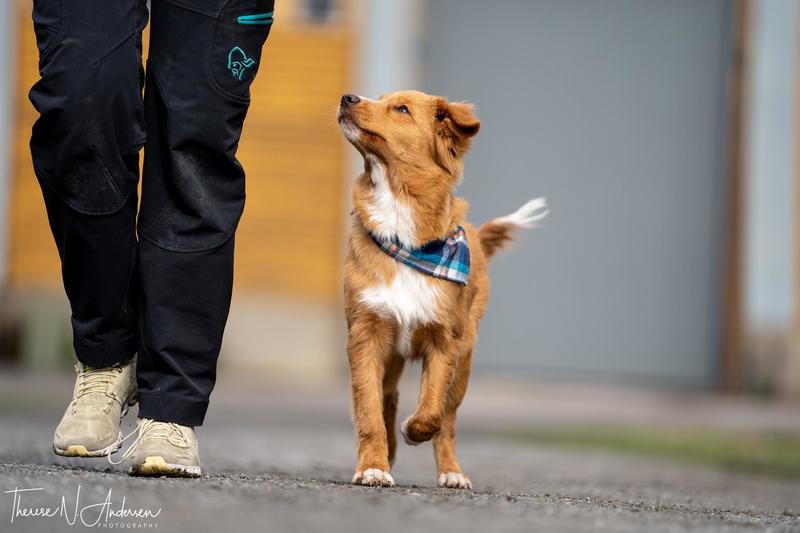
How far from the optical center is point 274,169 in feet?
34.9

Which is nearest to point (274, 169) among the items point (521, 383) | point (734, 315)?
point (521, 383)

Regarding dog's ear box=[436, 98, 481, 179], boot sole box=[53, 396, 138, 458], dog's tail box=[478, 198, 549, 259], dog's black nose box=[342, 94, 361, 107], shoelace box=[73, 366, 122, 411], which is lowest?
boot sole box=[53, 396, 138, 458]

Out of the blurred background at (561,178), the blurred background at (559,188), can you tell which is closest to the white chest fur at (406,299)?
the blurred background at (559,188)

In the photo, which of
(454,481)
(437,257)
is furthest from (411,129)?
(454,481)

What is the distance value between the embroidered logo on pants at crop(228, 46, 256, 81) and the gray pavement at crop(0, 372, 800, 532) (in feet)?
3.53

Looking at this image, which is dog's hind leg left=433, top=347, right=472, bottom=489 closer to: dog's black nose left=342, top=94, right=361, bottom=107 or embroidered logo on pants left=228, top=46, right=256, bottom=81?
dog's black nose left=342, top=94, right=361, bottom=107

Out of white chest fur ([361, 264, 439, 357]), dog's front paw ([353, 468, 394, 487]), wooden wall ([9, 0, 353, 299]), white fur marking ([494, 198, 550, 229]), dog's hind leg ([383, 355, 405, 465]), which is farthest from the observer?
wooden wall ([9, 0, 353, 299])

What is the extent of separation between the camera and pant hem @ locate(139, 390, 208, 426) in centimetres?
326

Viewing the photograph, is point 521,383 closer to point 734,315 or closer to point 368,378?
point 734,315

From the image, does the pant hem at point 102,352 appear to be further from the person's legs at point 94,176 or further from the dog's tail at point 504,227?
the dog's tail at point 504,227

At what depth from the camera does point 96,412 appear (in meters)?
3.36

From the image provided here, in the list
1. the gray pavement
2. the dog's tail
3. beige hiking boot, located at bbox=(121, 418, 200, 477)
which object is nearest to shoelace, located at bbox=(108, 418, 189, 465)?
beige hiking boot, located at bbox=(121, 418, 200, 477)

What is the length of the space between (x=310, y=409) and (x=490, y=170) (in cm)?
334

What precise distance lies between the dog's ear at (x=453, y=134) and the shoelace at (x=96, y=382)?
1.28 metres
